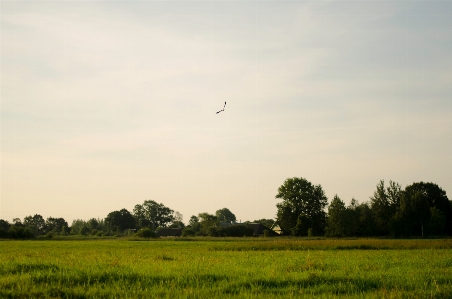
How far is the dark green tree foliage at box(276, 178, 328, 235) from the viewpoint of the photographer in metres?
113

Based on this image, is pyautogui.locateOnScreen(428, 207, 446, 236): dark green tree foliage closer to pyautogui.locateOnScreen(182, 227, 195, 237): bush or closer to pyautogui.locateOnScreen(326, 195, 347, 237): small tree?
pyautogui.locateOnScreen(326, 195, 347, 237): small tree

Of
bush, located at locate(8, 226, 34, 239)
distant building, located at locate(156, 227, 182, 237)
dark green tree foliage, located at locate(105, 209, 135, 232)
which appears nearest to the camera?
bush, located at locate(8, 226, 34, 239)

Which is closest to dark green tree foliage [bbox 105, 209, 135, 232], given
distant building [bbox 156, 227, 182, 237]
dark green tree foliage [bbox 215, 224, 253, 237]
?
distant building [bbox 156, 227, 182, 237]

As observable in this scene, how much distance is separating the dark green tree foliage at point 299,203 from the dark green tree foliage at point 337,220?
49.2ft

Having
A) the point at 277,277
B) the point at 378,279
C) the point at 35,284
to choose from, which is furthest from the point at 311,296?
the point at 35,284

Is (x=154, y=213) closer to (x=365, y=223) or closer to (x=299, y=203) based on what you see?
(x=299, y=203)

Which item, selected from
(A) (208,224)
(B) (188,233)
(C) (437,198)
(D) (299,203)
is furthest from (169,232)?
(C) (437,198)

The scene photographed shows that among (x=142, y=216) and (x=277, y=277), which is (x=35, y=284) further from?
(x=142, y=216)

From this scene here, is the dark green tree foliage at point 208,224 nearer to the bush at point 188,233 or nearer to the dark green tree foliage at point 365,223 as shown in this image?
the bush at point 188,233

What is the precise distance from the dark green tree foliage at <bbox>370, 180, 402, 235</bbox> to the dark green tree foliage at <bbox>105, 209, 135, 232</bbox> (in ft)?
370

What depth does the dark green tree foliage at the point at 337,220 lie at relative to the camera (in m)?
94.2

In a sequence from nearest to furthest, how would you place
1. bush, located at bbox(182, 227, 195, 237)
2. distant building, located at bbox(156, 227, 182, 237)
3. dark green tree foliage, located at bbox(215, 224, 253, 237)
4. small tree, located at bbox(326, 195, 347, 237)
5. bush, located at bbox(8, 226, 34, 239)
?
small tree, located at bbox(326, 195, 347, 237) < bush, located at bbox(8, 226, 34, 239) < dark green tree foliage, located at bbox(215, 224, 253, 237) < bush, located at bbox(182, 227, 195, 237) < distant building, located at bbox(156, 227, 182, 237)

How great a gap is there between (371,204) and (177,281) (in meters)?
93.0

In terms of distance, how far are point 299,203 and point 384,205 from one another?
22.3m
